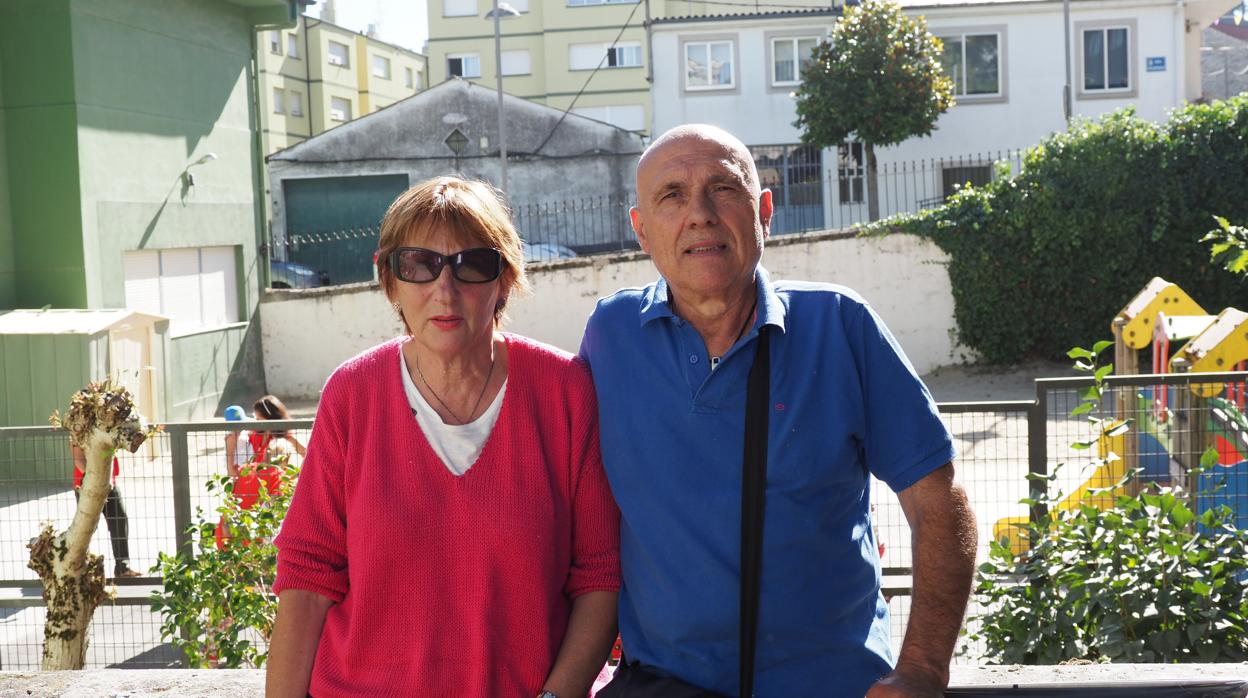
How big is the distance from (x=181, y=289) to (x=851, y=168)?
59.0 ft

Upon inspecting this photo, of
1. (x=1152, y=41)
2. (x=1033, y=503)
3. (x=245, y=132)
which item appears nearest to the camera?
(x=1033, y=503)

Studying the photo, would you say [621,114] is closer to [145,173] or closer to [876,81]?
[876,81]

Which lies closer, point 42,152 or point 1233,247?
point 1233,247

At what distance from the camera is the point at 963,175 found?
32406mm

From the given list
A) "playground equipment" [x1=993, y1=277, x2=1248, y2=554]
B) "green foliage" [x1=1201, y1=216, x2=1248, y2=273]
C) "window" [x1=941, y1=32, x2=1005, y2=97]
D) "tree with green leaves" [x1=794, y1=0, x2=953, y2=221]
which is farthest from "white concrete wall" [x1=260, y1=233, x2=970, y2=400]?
"green foliage" [x1=1201, y1=216, x2=1248, y2=273]

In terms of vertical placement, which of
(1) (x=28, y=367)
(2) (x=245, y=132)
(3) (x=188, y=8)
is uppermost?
(3) (x=188, y=8)

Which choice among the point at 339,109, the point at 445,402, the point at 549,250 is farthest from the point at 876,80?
the point at 339,109

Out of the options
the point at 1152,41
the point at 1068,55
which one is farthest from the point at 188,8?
the point at 1152,41

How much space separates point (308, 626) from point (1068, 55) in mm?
31269

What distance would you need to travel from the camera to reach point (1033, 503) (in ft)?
15.0

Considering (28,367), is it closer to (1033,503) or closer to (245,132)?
(245,132)

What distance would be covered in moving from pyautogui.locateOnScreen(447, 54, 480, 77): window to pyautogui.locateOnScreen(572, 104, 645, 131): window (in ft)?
18.9

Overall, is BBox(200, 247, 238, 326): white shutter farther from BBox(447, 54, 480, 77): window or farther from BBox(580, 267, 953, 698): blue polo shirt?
BBox(447, 54, 480, 77): window

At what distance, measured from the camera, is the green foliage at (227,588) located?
16.6 ft
